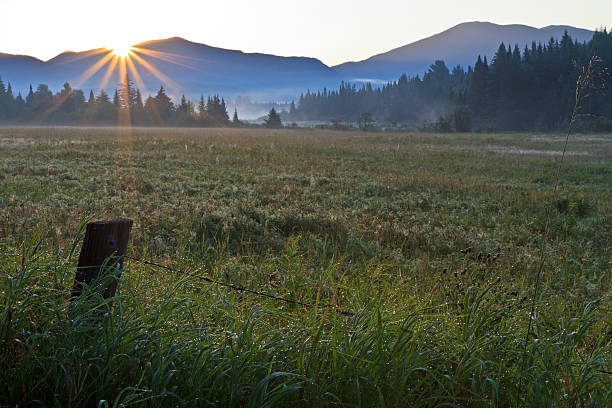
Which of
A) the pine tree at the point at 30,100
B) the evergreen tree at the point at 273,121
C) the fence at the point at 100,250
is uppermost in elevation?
the pine tree at the point at 30,100

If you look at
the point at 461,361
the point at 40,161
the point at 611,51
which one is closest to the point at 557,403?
the point at 461,361

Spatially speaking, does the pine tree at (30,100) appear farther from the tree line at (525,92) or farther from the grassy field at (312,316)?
the grassy field at (312,316)

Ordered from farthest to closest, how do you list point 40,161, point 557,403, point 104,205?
point 40,161, point 104,205, point 557,403

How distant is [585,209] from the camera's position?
A: 454 inches

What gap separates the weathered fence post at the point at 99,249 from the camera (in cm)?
314

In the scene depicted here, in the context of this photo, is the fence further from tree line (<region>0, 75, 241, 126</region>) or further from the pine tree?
the pine tree

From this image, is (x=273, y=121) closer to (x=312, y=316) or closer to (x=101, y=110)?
(x=101, y=110)

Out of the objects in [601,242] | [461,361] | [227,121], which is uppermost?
[227,121]

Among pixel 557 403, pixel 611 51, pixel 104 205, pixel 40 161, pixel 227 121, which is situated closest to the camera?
pixel 557 403

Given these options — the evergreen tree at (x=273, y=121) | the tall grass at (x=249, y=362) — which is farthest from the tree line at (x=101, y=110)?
the tall grass at (x=249, y=362)

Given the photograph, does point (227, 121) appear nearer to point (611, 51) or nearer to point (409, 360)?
point (611, 51)

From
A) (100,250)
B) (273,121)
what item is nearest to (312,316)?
(100,250)

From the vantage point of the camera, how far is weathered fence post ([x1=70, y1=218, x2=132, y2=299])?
10.3ft

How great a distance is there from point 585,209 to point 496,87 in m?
96.8
